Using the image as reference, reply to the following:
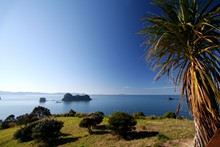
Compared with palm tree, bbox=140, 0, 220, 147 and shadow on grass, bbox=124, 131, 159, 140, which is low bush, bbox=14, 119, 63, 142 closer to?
shadow on grass, bbox=124, 131, 159, 140

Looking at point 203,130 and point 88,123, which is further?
point 88,123

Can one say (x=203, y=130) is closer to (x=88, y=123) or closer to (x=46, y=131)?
(x=88, y=123)

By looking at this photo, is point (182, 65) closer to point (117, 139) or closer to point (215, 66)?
point (215, 66)

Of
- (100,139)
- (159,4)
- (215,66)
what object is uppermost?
(159,4)

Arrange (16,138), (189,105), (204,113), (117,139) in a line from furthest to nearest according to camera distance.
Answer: (16,138) → (117,139) → (189,105) → (204,113)

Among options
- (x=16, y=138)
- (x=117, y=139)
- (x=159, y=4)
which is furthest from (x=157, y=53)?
(x=16, y=138)

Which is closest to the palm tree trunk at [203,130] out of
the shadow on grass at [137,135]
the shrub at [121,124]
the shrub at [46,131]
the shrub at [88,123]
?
the shadow on grass at [137,135]

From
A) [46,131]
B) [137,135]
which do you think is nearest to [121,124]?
[137,135]

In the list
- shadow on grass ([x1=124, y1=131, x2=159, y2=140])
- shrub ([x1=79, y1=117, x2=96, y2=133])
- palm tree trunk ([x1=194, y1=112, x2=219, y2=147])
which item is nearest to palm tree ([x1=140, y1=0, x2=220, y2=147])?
palm tree trunk ([x1=194, y1=112, x2=219, y2=147])

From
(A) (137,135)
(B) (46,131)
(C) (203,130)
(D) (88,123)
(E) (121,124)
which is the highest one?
(C) (203,130)

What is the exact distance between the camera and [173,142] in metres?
8.16

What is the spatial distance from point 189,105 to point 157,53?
169cm

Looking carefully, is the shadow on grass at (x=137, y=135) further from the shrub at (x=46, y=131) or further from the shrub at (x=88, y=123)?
the shrub at (x=46, y=131)

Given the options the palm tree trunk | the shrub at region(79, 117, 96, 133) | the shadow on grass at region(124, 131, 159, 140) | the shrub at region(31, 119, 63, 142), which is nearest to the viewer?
the palm tree trunk
